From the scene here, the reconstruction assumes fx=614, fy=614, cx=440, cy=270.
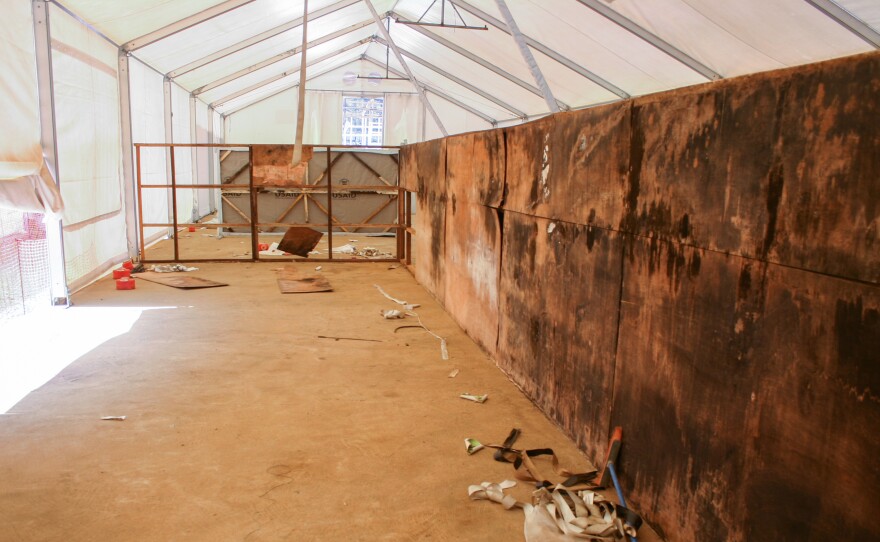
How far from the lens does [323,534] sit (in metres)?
2.68

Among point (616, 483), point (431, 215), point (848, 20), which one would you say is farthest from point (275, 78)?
point (616, 483)

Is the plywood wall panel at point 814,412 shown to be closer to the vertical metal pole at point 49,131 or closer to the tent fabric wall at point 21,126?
the tent fabric wall at point 21,126

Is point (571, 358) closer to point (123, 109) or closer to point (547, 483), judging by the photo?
point (547, 483)

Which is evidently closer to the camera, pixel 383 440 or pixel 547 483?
pixel 547 483

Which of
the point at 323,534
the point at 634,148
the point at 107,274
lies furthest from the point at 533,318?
the point at 107,274

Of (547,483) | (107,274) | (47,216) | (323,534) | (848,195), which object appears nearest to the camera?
(848,195)

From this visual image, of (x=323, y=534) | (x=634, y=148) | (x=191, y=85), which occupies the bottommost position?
(x=323, y=534)

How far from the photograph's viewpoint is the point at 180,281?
818 cm

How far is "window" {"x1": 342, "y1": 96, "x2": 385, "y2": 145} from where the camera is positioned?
21.9m

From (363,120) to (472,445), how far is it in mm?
19942

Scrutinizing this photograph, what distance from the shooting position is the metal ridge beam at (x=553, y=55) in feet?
38.5

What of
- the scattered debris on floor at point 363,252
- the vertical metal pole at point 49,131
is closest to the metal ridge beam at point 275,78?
the scattered debris on floor at point 363,252

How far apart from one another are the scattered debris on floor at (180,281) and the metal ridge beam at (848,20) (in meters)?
7.95

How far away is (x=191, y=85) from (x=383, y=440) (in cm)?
1255
